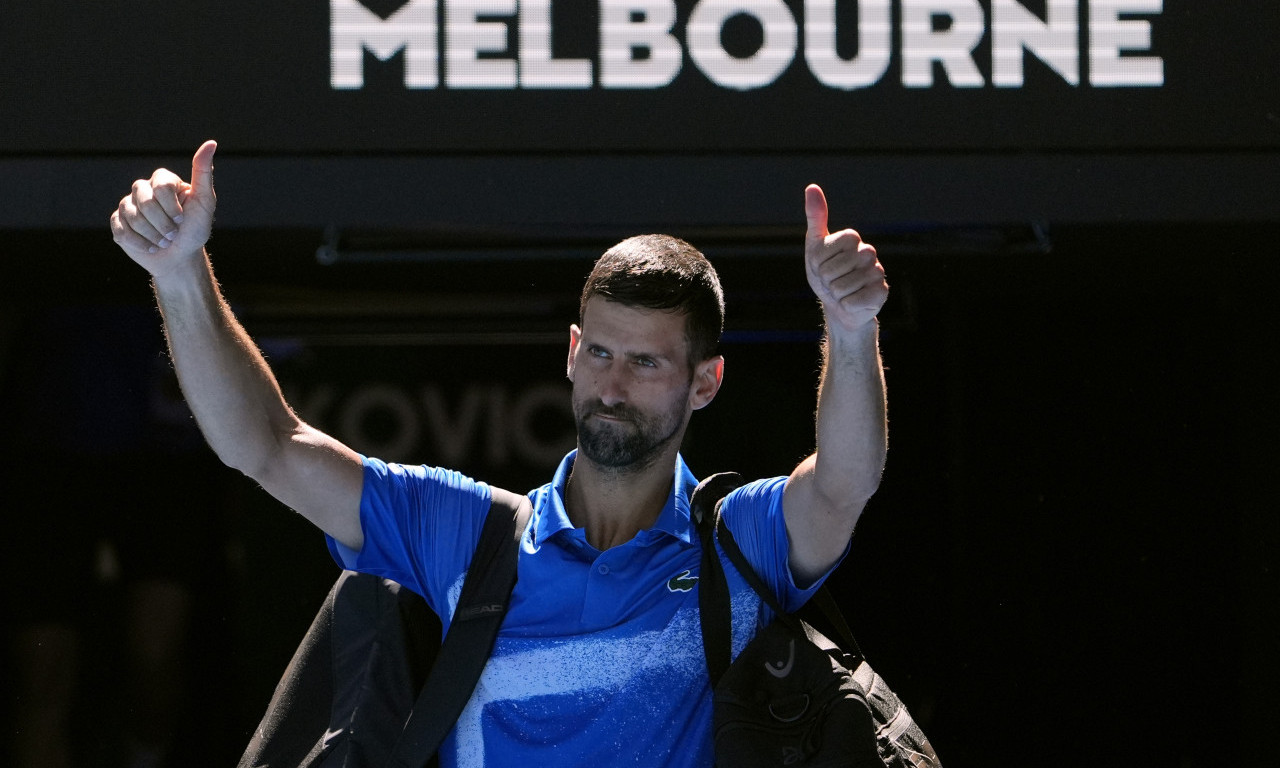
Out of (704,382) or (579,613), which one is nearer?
(579,613)

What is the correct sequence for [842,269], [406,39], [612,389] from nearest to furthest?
[842,269] < [612,389] < [406,39]

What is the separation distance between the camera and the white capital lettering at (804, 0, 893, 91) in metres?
3.43

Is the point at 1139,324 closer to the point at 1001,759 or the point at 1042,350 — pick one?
the point at 1042,350

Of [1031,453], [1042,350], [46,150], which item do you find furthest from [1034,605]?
[46,150]

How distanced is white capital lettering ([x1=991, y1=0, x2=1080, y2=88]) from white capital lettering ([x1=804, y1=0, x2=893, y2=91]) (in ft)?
0.78

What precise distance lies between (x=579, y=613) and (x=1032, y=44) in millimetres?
1682

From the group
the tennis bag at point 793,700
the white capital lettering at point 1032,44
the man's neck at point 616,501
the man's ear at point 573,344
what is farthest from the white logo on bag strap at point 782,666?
the white capital lettering at point 1032,44

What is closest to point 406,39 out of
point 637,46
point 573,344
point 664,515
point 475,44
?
point 475,44

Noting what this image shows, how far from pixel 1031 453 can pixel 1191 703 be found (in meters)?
0.80

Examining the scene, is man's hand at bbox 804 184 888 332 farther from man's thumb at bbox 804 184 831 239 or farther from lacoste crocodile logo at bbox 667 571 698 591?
lacoste crocodile logo at bbox 667 571 698 591

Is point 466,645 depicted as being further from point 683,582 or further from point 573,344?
point 573,344

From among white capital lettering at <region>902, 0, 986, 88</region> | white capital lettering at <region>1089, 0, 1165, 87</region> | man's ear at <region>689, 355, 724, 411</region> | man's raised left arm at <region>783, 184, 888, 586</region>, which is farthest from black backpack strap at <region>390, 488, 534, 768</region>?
white capital lettering at <region>1089, 0, 1165, 87</region>

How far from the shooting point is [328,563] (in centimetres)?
436

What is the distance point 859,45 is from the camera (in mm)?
3434
